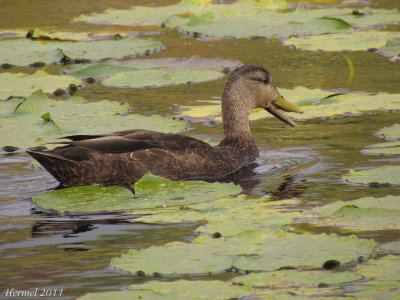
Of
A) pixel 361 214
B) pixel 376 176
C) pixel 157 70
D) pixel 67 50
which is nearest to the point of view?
pixel 361 214

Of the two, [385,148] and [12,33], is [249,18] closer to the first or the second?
[12,33]

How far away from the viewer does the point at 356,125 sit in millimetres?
8891

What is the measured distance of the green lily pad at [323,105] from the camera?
9086mm

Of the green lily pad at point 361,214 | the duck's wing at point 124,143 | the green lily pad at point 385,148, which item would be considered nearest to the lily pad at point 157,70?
the duck's wing at point 124,143

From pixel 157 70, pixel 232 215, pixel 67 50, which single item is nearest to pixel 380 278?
pixel 232 215

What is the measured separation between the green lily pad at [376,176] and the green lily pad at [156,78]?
4.23m

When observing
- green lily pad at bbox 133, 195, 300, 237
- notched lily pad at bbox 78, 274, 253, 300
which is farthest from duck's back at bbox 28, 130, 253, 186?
notched lily pad at bbox 78, 274, 253, 300

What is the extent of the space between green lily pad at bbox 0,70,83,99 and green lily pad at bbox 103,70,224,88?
0.54m

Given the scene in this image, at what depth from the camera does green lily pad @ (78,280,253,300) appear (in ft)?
13.9

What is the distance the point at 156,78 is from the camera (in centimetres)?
1078

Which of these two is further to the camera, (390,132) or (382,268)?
(390,132)

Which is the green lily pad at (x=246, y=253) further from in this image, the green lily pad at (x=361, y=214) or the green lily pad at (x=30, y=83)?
the green lily pad at (x=30, y=83)

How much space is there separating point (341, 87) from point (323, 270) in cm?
598

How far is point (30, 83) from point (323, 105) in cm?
389
